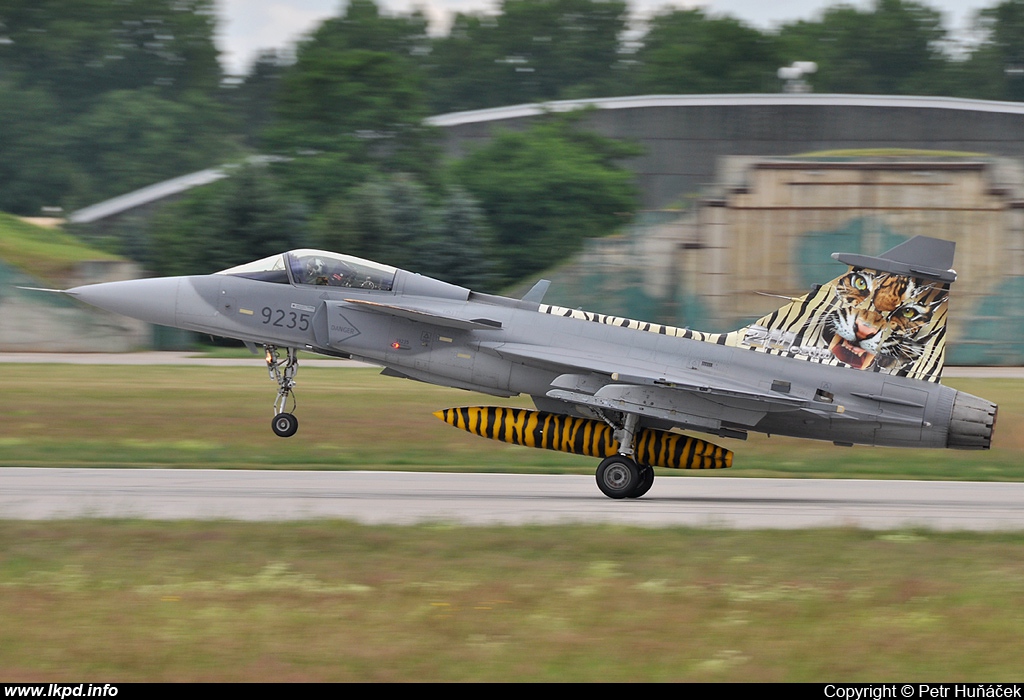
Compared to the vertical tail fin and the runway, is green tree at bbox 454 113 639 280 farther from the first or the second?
the vertical tail fin

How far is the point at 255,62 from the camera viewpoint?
376 feet

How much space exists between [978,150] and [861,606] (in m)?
45.9

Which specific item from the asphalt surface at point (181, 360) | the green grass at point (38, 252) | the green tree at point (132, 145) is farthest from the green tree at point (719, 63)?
the green grass at point (38, 252)

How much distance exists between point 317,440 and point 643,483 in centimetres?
714

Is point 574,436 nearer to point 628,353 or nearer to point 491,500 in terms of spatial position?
point 628,353

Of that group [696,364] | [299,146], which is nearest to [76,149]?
[299,146]

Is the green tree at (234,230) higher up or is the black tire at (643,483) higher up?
the green tree at (234,230)

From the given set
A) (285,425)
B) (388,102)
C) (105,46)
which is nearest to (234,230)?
(388,102)

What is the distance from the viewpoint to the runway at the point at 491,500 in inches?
530

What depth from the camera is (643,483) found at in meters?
15.6

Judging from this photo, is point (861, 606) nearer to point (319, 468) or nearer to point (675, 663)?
point (675, 663)

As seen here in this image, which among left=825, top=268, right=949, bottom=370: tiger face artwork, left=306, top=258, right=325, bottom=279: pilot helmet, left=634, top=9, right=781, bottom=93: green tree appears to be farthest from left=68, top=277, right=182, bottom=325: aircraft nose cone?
left=634, top=9, right=781, bottom=93: green tree

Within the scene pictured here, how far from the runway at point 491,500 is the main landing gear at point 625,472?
200mm

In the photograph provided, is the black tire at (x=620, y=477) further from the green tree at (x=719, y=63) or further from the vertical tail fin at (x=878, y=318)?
the green tree at (x=719, y=63)
